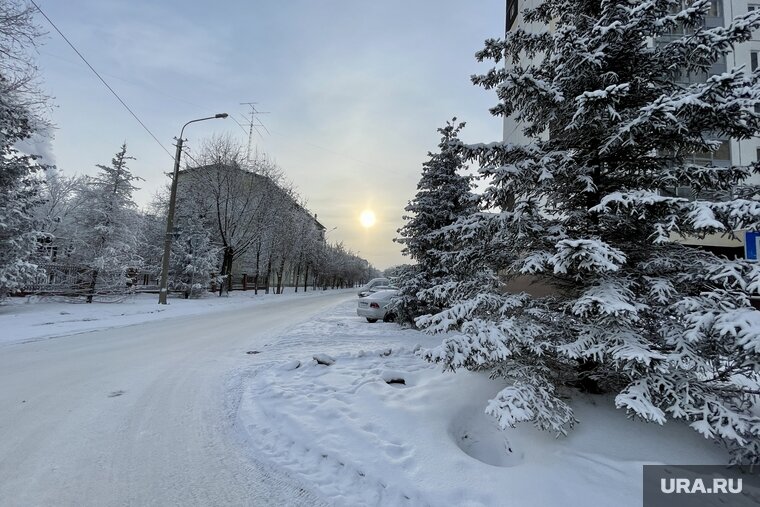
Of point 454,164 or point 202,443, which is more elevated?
point 454,164

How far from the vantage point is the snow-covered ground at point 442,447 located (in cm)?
265

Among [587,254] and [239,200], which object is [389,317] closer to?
[587,254]

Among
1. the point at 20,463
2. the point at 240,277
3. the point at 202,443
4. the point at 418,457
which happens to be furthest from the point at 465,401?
the point at 240,277

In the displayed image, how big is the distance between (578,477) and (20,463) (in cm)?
460

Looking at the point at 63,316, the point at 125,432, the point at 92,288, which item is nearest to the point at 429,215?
the point at 125,432

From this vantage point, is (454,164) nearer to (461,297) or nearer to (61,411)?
(461,297)

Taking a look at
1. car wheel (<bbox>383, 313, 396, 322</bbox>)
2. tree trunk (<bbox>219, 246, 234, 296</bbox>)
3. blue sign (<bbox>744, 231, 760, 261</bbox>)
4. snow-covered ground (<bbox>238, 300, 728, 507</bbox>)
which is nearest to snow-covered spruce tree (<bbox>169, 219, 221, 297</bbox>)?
tree trunk (<bbox>219, 246, 234, 296</bbox>)

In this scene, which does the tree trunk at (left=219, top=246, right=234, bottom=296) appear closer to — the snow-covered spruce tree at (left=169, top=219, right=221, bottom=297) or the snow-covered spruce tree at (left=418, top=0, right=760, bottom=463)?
the snow-covered spruce tree at (left=169, top=219, right=221, bottom=297)

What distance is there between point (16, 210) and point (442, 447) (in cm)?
1582

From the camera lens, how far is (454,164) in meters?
11.5

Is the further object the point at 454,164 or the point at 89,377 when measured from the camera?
the point at 454,164

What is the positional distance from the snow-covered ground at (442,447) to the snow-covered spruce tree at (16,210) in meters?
Answer: 12.6

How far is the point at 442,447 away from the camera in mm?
3207


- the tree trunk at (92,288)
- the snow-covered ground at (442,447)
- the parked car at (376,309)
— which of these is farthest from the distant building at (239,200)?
the snow-covered ground at (442,447)
